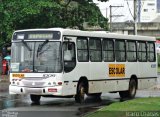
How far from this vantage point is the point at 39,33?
21062 millimetres

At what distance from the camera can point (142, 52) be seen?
26750mm

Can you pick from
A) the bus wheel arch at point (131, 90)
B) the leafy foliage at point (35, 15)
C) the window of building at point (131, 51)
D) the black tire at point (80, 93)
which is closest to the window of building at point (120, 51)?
the window of building at point (131, 51)

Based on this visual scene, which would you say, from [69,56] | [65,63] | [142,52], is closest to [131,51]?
[142,52]

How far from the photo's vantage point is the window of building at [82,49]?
71.3 feet

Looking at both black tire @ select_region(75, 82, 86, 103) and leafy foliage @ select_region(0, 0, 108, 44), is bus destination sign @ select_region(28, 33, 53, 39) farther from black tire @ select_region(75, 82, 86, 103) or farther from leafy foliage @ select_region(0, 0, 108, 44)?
leafy foliage @ select_region(0, 0, 108, 44)

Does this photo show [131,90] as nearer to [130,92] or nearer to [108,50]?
[130,92]

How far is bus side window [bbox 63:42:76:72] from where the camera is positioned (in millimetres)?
20781

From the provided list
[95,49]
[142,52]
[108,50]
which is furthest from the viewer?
[142,52]

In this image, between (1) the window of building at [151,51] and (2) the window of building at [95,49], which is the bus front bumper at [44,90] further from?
(1) the window of building at [151,51]

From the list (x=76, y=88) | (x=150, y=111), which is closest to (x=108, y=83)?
(x=76, y=88)

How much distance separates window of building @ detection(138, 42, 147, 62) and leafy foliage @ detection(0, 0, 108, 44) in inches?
762

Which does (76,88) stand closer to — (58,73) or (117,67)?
(58,73)

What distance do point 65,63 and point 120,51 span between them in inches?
186

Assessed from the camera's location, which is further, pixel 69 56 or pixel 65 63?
pixel 69 56
